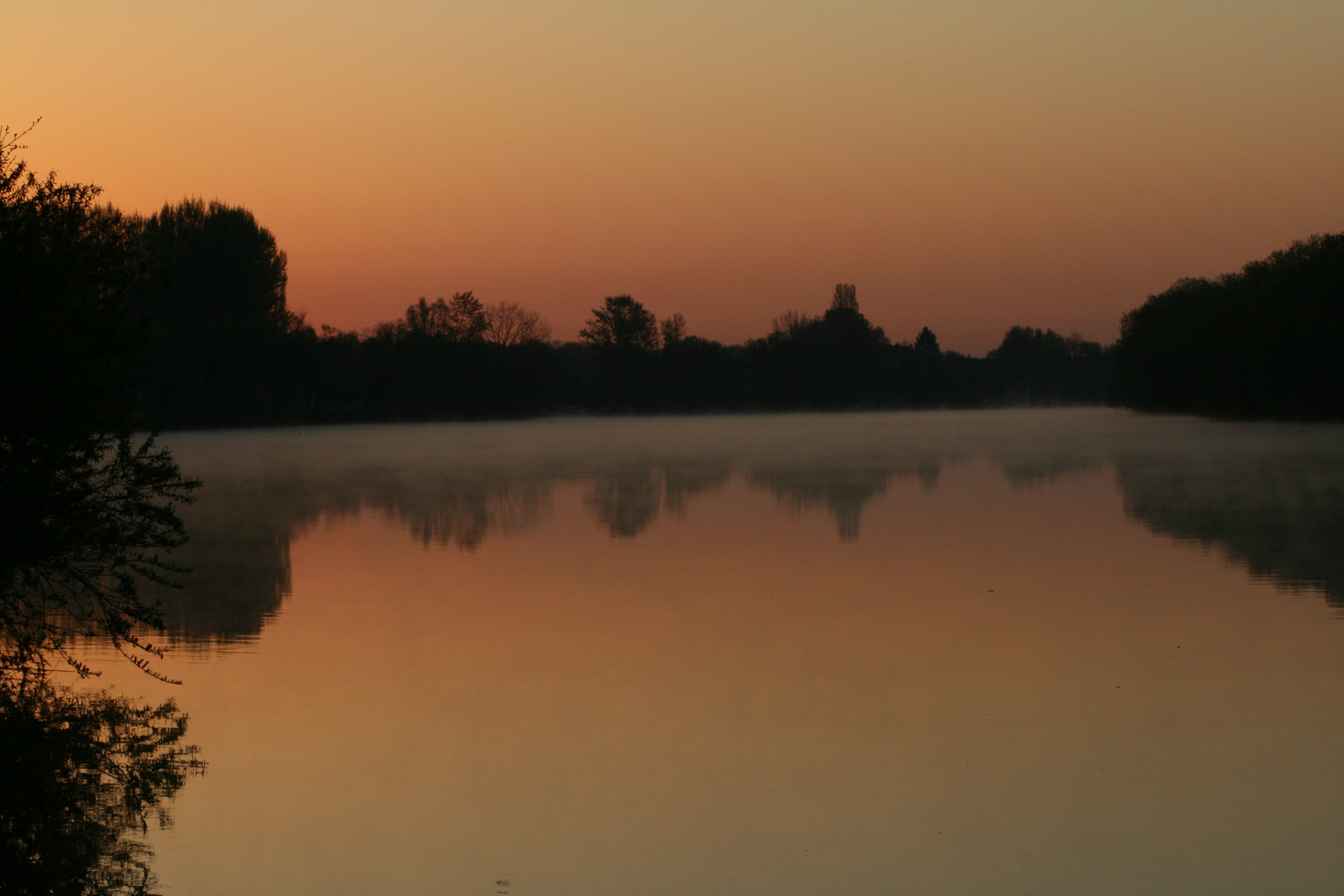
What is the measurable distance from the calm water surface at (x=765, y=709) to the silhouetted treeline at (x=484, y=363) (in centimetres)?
3220

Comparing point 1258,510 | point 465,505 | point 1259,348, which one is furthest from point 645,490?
point 1259,348

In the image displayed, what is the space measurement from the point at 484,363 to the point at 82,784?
102879mm

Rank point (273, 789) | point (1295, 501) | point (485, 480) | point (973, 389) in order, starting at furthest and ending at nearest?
point (973, 389), point (485, 480), point (1295, 501), point (273, 789)

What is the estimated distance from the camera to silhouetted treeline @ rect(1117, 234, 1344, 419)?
65625 mm

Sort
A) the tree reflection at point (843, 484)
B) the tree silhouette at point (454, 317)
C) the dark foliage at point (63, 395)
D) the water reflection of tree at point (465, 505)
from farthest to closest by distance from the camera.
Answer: the tree silhouette at point (454, 317)
the tree reflection at point (843, 484)
the water reflection of tree at point (465, 505)
the dark foliage at point (63, 395)

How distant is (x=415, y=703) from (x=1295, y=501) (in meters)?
17.3

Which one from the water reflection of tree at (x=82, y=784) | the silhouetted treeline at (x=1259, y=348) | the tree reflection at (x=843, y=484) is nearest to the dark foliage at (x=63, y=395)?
the water reflection of tree at (x=82, y=784)

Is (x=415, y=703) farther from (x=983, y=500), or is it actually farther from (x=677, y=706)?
(x=983, y=500)

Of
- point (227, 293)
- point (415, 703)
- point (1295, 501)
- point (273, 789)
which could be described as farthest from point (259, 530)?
point (227, 293)

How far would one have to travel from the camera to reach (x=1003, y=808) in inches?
216

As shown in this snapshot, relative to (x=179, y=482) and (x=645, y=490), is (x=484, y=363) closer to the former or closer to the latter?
(x=645, y=490)

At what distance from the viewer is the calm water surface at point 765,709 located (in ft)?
16.5

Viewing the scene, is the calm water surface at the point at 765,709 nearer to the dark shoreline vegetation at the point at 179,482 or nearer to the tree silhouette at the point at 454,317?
the dark shoreline vegetation at the point at 179,482

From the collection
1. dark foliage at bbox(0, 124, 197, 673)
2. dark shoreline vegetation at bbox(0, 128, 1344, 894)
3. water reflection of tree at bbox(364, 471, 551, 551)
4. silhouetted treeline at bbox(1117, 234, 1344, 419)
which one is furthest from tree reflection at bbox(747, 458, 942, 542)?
silhouetted treeline at bbox(1117, 234, 1344, 419)
